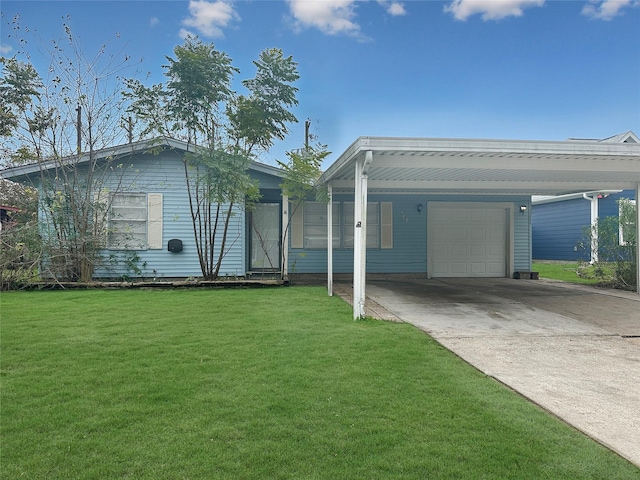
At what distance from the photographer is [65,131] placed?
30.4ft

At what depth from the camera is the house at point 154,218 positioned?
383 inches

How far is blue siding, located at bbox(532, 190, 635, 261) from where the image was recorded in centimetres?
1602

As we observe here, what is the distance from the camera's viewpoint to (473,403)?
300 centimetres

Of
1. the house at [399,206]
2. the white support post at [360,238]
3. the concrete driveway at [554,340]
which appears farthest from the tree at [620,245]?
the white support post at [360,238]

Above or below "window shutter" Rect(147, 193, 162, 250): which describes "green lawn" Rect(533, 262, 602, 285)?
below

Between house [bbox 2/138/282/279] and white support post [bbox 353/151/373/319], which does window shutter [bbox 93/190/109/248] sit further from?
white support post [bbox 353/151/373/319]

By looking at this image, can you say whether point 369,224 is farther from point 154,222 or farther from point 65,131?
point 65,131

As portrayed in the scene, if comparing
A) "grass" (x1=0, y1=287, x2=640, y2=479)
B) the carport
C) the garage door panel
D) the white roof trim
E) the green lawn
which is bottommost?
"grass" (x1=0, y1=287, x2=640, y2=479)

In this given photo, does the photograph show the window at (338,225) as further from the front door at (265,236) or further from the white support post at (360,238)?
the white support post at (360,238)

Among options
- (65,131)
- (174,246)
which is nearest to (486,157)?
(174,246)

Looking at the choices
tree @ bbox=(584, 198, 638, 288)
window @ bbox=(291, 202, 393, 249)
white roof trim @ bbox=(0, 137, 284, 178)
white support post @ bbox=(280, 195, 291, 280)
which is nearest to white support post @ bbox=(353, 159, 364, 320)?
white roof trim @ bbox=(0, 137, 284, 178)

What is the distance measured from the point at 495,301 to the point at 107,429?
6853mm

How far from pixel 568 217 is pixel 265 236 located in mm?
12864

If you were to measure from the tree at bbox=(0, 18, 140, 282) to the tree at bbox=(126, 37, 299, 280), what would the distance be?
924 millimetres
